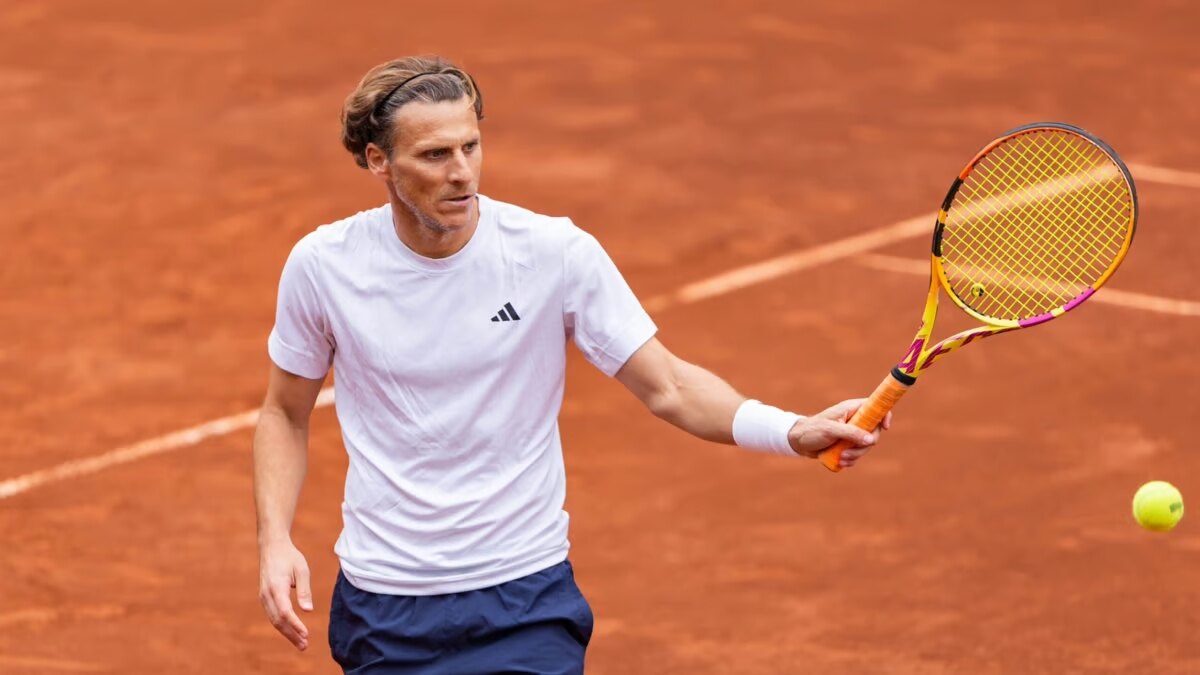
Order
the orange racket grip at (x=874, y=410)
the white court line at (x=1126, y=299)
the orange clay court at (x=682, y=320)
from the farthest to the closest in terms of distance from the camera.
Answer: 1. the white court line at (x=1126, y=299)
2. the orange clay court at (x=682, y=320)
3. the orange racket grip at (x=874, y=410)

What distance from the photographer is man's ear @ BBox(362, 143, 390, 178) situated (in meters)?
4.70

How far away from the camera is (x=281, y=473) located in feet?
16.2

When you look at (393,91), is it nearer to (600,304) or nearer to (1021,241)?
(600,304)

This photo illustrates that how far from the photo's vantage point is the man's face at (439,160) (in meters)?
4.57

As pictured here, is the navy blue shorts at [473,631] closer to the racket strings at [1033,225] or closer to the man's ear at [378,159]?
the man's ear at [378,159]

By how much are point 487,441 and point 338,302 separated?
49 cm

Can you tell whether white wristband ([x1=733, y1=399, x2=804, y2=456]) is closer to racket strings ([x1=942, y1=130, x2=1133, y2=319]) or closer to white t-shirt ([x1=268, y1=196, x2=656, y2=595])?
white t-shirt ([x1=268, y1=196, x2=656, y2=595])

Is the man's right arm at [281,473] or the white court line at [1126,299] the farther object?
the white court line at [1126,299]

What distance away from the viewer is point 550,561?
15.8 ft

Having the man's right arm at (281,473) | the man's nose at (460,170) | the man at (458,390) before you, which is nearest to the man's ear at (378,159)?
the man at (458,390)

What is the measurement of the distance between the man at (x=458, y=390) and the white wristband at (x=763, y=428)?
0.6 inches

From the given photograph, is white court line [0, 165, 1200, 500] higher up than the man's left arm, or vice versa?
the man's left arm

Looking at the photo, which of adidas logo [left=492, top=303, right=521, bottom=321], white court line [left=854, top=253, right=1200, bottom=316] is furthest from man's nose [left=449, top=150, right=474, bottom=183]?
white court line [left=854, top=253, right=1200, bottom=316]

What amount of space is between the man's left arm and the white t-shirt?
79 mm
